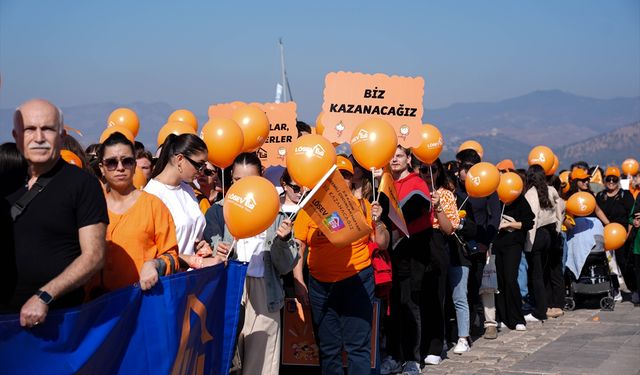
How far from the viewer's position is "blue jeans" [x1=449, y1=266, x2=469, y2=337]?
10.3 m

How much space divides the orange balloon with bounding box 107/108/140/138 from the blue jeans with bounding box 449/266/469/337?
3902 millimetres

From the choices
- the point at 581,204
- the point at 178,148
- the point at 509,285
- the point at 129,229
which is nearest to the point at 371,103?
the point at 178,148

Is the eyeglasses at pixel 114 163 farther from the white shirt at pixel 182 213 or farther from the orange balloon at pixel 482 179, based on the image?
the orange balloon at pixel 482 179

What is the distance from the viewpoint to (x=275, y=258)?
682 centimetres

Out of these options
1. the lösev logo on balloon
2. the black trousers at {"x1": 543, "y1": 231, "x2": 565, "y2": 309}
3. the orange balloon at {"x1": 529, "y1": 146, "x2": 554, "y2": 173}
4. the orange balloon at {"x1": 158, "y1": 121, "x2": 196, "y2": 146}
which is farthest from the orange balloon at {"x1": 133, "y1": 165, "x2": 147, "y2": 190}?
the black trousers at {"x1": 543, "y1": 231, "x2": 565, "y2": 309}

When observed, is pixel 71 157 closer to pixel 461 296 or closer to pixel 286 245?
pixel 286 245

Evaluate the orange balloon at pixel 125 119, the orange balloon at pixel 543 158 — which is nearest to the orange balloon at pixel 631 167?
the orange balloon at pixel 543 158

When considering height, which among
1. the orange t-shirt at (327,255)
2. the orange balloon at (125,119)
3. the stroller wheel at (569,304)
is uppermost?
the orange balloon at (125,119)

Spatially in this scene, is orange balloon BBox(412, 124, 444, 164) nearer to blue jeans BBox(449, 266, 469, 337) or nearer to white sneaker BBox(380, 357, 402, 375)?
blue jeans BBox(449, 266, 469, 337)

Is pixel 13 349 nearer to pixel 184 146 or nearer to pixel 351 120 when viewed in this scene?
pixel 184 146

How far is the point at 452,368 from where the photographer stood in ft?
30.7

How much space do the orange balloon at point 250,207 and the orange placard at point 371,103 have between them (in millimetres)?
2470

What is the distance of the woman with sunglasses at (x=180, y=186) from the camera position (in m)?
6.31

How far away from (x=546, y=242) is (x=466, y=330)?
2.96 m
